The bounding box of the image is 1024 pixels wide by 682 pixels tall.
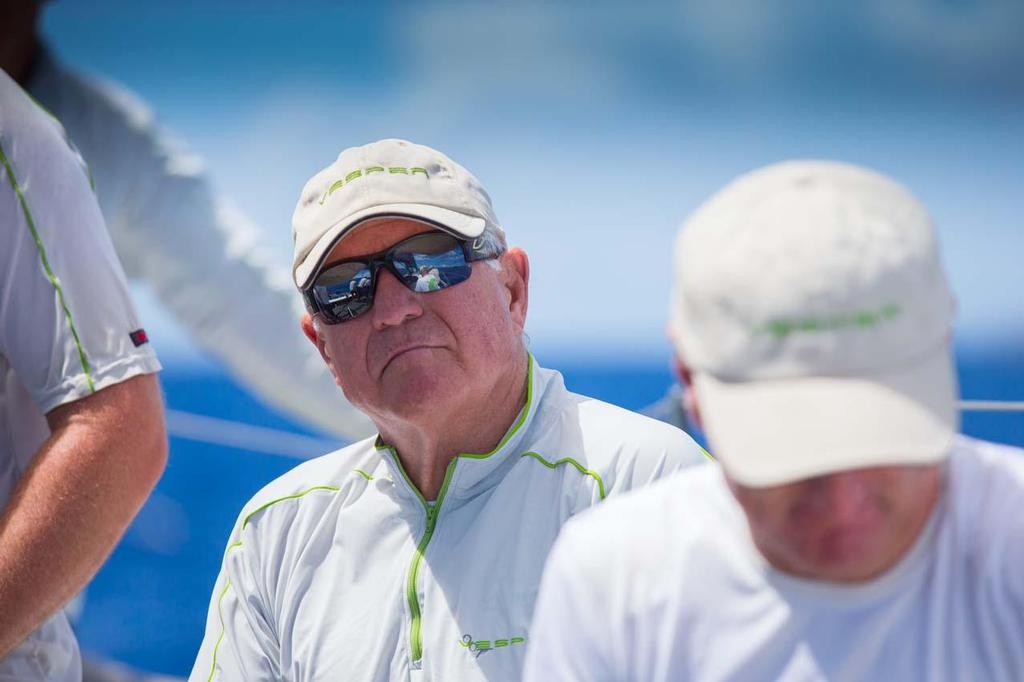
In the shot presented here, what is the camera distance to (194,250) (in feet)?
15.0

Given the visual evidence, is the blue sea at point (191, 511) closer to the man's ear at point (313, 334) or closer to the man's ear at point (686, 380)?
the man's ear at point (313, 334)

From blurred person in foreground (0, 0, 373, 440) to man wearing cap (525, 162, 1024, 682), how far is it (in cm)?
304

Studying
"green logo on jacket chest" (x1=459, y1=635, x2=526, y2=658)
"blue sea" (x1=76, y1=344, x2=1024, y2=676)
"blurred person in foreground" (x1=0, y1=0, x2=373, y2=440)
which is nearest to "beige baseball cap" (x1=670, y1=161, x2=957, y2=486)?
"green logo on jacket chest" (x1=459, y1=635, x2=526, y2=658)

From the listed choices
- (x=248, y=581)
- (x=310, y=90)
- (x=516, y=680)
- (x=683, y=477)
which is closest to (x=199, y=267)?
(x=248, y=581)

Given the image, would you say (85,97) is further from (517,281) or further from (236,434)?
(517,281)

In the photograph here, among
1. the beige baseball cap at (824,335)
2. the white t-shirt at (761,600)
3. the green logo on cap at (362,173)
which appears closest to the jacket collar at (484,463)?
the green logo on cap at (362,173)

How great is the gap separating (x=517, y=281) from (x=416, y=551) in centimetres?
45

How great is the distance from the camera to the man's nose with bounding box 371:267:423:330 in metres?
1.67

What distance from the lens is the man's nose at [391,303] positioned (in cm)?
167

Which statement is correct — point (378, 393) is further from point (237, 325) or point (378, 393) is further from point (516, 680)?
point (237, 325)

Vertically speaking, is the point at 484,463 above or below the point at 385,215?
below

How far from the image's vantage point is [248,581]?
1.73 meters

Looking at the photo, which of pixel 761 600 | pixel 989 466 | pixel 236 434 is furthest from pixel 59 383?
pixel 236 434

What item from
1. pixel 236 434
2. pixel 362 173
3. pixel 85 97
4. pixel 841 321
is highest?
pixel 85 97
